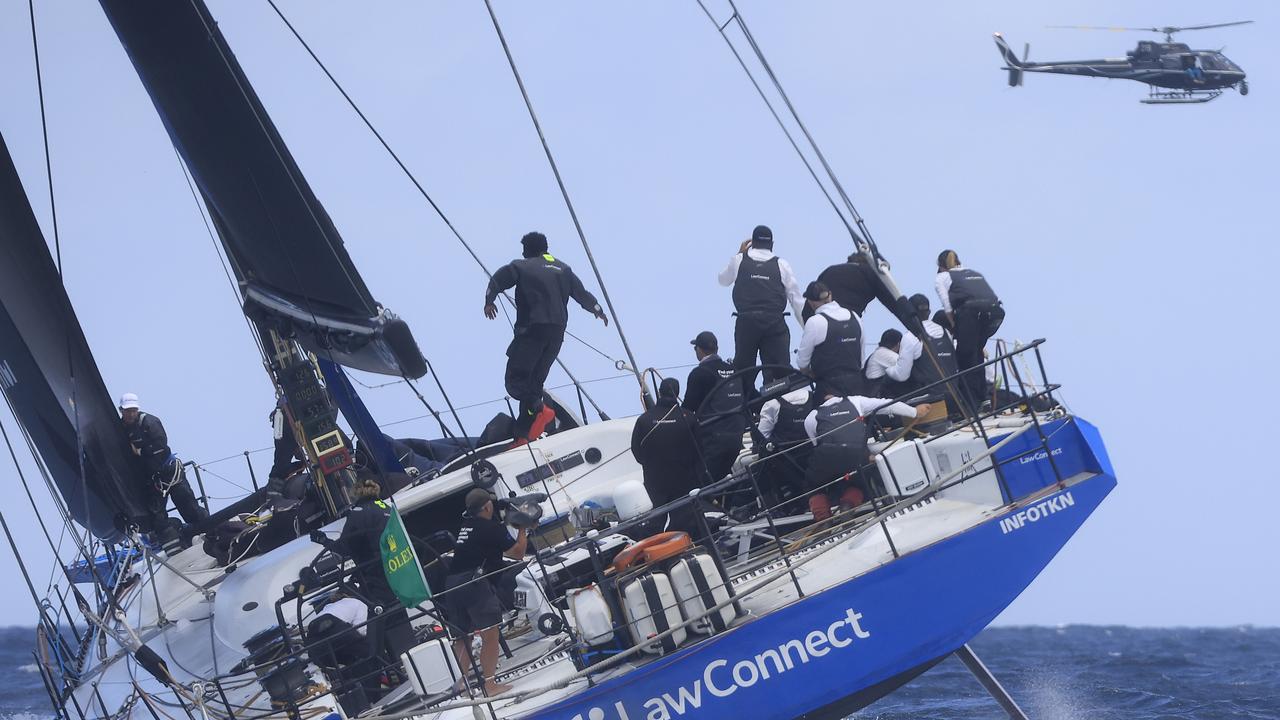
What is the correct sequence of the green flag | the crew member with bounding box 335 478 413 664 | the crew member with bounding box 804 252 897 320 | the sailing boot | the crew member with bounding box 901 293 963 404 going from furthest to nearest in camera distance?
the sailing boot → the crew member with bounding box 804 252 897 320 → the crew member with bounding box 901 293 963 404 → the crew member with bounding box 335 478 413 664 → the green flag

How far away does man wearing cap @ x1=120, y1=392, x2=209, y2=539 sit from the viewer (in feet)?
36.3

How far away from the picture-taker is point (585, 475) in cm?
1019

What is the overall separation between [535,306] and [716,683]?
12.7ft

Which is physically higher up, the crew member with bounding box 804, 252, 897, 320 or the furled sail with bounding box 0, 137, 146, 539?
the furled sail with bounding box 0, 137, 146, 539

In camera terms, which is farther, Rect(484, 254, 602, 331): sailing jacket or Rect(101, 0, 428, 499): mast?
Rect(101, 0, 428, 499): mast

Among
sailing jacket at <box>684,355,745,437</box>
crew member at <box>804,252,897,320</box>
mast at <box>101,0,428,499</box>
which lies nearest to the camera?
sailing jacket at <box>684,355,745,437</box>

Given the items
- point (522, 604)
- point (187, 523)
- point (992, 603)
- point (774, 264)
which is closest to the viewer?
point (992, 603)

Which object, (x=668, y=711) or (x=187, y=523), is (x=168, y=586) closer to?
(x=187, y=523)

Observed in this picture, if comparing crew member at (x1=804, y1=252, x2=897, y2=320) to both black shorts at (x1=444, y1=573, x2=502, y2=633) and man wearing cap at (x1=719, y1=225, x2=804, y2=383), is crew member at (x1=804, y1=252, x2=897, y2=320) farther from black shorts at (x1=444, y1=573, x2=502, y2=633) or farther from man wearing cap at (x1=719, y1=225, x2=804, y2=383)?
black shorts at (x1=444, y1=573, x2=502, y2=633)

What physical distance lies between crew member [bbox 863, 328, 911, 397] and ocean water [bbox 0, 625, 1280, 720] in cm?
328

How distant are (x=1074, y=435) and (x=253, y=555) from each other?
19.0 feet

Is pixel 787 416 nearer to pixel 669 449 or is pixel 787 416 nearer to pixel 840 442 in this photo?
pixel 840 442

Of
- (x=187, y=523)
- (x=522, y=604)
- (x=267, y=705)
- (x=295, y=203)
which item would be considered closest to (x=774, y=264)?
(x=522, y=604)

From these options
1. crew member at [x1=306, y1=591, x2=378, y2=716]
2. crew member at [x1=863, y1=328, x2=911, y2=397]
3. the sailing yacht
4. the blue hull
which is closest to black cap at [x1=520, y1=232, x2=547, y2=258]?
the sailing yacht
